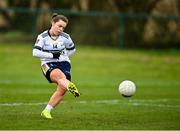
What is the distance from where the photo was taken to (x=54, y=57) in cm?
1312

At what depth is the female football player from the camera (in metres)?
13.0

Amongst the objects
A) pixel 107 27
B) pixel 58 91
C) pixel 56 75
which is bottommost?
pixel 107 27

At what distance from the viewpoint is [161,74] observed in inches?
1139

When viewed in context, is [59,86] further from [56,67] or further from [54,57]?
[54,57]

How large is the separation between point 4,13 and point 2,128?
24980 millimetres

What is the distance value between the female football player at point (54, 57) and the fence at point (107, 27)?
21.1 m

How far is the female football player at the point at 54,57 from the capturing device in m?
13.0

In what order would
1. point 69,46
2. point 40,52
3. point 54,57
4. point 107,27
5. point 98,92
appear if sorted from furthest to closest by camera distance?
point 107,27 → point 98,92 → point 69,46 → point 54,57 → point 40,52

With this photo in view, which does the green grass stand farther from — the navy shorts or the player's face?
the player's face

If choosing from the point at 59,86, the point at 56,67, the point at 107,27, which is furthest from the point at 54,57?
the point at 107,27

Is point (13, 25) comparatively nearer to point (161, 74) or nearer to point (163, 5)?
point (163, 5)

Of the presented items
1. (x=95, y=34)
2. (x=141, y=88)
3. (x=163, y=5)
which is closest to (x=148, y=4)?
(x=163, y=5)

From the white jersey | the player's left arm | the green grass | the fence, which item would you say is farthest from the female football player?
the fence

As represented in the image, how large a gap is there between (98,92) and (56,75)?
6.74 meters
